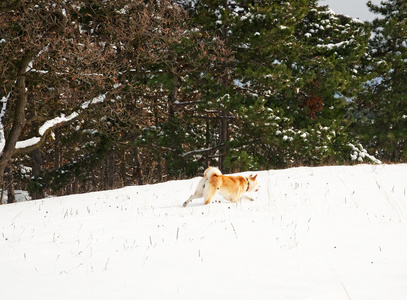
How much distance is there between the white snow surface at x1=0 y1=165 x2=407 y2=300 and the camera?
3131 mm

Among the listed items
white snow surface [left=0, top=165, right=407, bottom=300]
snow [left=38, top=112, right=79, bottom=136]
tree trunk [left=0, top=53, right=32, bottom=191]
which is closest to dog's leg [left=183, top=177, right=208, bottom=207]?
white snow surface [left=0, top=165, right=407, bottom=300]

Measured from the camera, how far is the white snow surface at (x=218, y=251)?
3.13 m

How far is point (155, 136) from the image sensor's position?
19344 millimetres

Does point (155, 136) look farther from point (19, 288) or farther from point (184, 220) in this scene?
point (19, 288)

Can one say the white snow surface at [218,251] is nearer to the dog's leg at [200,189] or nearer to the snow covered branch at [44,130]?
the dog's leg at [200,189]

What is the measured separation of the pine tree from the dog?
66.9ft

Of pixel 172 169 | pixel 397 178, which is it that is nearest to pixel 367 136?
pixel 172 169

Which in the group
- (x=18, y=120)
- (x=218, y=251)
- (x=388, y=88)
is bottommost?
(x=218, y=251)

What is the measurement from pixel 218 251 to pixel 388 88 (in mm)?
27912

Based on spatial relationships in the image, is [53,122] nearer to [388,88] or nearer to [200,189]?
[200,189]

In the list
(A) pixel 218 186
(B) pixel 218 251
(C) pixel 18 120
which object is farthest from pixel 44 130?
(B) pixel 218 251

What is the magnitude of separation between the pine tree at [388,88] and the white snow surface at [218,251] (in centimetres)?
2070

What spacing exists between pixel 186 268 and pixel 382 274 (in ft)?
6.08

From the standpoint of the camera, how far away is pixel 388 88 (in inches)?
1086
